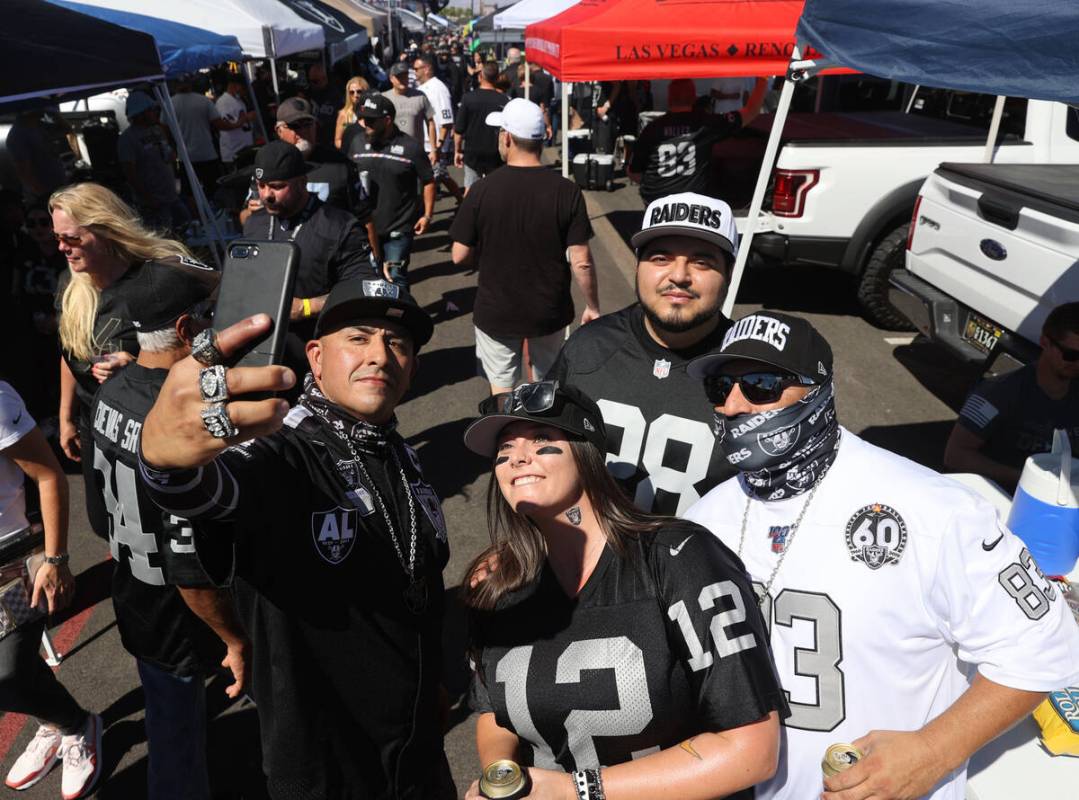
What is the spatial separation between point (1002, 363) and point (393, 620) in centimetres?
437

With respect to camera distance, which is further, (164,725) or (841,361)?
(841,361)

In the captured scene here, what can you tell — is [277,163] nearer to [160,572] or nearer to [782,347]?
[160,572]

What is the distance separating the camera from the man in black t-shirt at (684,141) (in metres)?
7.50

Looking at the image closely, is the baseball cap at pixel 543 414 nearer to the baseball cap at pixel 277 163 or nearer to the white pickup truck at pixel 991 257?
the baseball cap at pixel 277 163

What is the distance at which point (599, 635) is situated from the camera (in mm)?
1703

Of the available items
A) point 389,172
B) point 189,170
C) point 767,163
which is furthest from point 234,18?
point 767,163

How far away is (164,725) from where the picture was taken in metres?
2.75

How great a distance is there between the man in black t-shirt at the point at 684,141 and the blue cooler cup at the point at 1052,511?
212 inches

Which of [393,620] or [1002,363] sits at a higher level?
[393,620]

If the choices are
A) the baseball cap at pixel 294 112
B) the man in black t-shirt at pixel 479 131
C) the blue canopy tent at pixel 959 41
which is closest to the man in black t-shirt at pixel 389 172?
the baseball cap at pixel 294 112

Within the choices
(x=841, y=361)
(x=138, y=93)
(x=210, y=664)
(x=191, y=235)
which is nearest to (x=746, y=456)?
(x=210, y=664)

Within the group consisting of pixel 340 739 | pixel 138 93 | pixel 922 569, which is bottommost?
pixel 138 93

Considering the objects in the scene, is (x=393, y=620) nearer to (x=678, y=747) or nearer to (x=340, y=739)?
(x=340, y=739)

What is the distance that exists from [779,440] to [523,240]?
3029 mm
